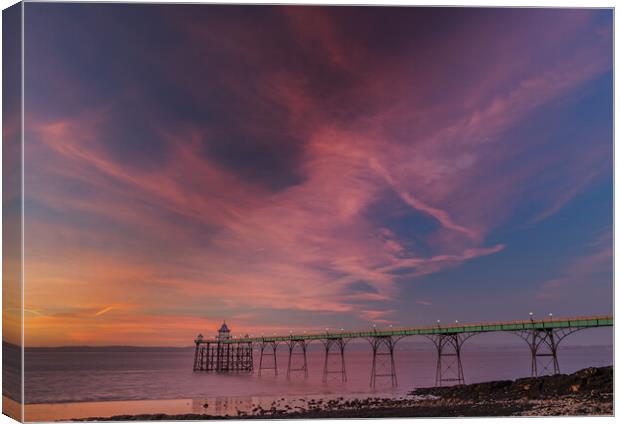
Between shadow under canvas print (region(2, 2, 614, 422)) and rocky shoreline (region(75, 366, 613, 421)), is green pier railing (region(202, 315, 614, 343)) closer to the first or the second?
shadow under canvas print (region(2, 2, 614, 422))

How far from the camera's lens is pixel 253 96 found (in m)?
21.7

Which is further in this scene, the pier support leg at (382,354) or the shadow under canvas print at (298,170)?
the pier support leg at (382,354)

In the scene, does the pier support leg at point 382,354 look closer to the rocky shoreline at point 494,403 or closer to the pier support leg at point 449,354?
the pier support leg at point 449,354

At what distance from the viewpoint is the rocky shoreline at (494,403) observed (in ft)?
60.5

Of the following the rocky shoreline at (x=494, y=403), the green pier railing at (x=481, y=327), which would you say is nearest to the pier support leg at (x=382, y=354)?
the green pier railing at (x=481, y=327)

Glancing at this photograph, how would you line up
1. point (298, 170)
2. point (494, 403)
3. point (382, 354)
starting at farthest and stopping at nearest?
point (382, 354) < point (298, 170) < point (494, 403)

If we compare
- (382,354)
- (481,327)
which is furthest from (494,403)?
(382,354)

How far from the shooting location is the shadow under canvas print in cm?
1911

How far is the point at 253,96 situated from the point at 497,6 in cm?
698

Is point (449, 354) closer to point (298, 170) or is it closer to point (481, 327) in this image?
point (481, 327)

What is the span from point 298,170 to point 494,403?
8.70m

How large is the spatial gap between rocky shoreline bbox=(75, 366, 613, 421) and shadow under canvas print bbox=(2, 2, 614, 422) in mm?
129

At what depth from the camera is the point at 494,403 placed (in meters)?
20.2

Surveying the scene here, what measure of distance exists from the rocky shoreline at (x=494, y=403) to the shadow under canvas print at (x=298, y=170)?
0.13 meters
